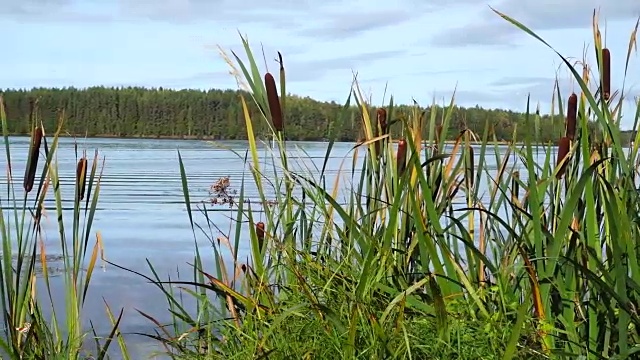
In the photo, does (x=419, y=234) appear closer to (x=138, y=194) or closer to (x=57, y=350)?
(x=57, y=350)

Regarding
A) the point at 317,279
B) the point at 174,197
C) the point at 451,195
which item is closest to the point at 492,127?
the point at 451,195

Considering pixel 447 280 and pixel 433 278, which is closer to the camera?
pixel 433 278

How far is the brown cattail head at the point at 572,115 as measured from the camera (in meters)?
2.59

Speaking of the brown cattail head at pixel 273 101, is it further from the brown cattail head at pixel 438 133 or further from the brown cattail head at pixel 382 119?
the brown cattail head at pixel 438 133

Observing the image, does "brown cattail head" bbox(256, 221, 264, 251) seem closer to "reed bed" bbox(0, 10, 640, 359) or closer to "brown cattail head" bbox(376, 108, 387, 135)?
"reed bed" bbox(0, 10, 640, 359)

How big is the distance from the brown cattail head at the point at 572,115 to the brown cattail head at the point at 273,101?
84 centimetres

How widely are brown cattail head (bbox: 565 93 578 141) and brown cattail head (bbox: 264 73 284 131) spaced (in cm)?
84

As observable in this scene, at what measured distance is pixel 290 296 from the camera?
2469 millimetres

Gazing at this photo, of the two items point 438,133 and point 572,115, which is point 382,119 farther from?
point 572,115

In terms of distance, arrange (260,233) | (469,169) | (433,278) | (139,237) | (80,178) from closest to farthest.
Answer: (433,278) → (260,233) → (80,178) → (469,169) → (139,237)

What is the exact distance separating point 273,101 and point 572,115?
884 millimetres

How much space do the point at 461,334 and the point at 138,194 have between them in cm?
1096

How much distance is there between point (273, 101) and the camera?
246 centimetres

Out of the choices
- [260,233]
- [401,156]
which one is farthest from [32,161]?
[401,156]
